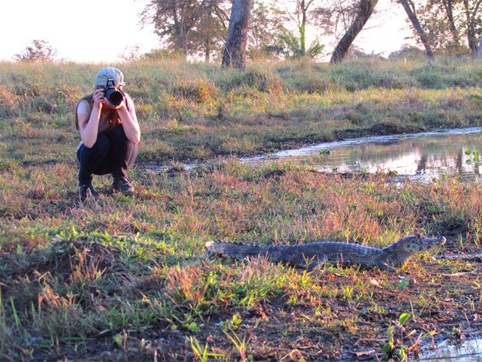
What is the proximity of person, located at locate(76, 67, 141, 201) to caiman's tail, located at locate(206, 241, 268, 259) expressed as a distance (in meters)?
2.00

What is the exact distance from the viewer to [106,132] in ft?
17.3

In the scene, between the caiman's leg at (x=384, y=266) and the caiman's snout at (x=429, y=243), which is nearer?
the caiman's leg at (x=384, y=266)

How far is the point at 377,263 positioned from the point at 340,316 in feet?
2.98

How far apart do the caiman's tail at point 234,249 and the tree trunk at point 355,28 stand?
1732 cm

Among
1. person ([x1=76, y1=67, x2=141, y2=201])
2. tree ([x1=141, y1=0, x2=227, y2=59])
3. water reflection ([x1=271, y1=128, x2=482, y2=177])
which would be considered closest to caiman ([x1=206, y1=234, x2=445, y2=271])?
person ([x1=76, y1=67, x2=141, y2=201])

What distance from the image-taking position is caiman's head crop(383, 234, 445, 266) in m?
3.64

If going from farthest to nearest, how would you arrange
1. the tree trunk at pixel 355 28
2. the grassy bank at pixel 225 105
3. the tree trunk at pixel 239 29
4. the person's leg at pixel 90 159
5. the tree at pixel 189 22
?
the tree at pixel 189 22
the tree trunk at pixel 355 28
the tree trunk at pixel 239 29
the grassy bank at pixel 225 105
the person's leg at pixel 90 159

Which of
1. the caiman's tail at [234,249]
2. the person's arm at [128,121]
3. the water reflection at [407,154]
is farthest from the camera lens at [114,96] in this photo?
the water reflection at [407,154]

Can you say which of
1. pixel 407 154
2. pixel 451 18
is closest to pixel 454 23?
pixel 451 18

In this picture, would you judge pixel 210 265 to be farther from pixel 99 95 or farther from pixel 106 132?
pixel 106 132

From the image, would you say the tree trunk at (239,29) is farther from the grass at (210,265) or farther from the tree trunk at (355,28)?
the grass at (210,265)

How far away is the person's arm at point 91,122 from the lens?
4.76 meters

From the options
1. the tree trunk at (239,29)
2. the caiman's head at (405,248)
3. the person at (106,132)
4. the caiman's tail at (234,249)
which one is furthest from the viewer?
the tree trunk at (239,29)

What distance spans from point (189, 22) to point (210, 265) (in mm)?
27847
